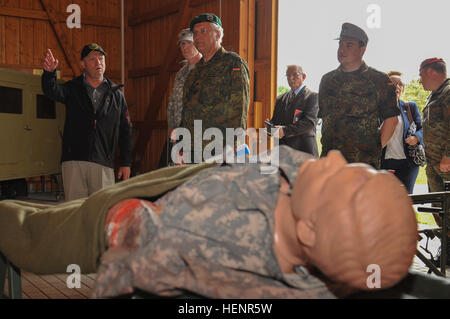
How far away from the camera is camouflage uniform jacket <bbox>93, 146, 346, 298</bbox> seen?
869 mm

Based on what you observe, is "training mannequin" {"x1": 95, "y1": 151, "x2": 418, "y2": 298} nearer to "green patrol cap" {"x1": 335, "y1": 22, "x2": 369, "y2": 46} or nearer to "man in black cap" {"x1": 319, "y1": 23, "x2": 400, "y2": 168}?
"man in black cap" {"x1": 319, "y1": 23, "x2": 400, "y2": 168}

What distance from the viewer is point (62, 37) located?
7887mm

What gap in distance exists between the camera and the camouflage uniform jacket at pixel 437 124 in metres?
3.55

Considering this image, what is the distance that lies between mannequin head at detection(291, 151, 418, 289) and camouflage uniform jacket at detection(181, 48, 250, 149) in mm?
1996

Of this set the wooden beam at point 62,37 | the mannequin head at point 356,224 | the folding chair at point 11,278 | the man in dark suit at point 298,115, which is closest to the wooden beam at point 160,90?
the wooden beam at point 62,37

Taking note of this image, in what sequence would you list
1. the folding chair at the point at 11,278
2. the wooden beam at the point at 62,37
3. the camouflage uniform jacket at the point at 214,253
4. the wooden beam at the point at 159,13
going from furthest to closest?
the wooden beam at the point at 62,37, the wooden beam at the point at 159,13, the folding chair at the point at 11,278, the camouflage uniform jacket at the point at 214,253

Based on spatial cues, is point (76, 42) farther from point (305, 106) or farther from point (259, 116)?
point (305, 106)

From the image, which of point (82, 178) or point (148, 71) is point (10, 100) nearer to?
point (82, 178)

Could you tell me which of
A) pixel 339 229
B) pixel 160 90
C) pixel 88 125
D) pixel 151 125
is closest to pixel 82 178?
pixel 88 125

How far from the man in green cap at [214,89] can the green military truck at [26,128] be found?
11.4 feet

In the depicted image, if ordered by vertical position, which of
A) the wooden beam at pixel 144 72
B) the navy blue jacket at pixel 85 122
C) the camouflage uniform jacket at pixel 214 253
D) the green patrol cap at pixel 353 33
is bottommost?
the camouflage uniform jacket at pixel 214 253

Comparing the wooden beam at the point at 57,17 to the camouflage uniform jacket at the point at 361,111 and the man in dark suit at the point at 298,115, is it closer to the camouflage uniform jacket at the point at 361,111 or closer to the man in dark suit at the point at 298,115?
the man in dark suit at the point at 298,115

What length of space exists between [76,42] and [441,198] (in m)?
7.46

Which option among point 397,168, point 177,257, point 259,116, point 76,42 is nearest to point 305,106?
point 397,168
